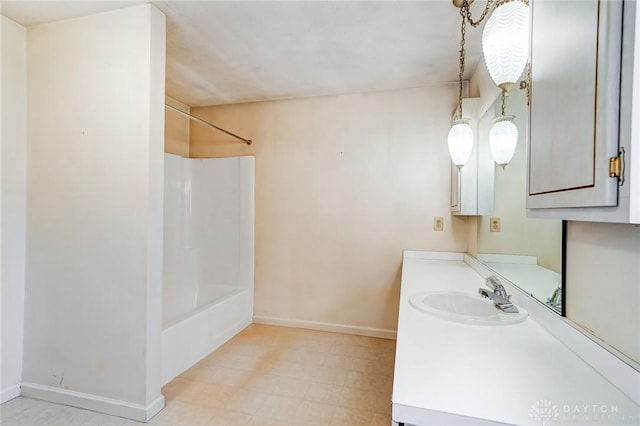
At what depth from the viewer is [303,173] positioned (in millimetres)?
3143

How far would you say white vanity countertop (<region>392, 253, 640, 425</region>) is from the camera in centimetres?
70

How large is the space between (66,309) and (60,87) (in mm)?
1362

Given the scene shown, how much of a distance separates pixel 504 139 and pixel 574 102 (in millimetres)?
972

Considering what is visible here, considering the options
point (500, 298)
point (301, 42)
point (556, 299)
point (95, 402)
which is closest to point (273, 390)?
point (95, 402)

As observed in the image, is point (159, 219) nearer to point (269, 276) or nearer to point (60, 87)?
point (60, 87)

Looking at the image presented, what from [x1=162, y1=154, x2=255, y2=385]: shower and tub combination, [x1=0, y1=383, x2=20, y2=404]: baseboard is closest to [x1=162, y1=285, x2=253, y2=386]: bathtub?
[x1=162, y1=154, x2=255, y2=385]: shower and tub combination

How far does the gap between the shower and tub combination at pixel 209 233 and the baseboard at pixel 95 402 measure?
112 cm

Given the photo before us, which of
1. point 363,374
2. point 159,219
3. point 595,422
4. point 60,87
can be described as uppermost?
point 60,87

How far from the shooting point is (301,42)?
6.89 ft

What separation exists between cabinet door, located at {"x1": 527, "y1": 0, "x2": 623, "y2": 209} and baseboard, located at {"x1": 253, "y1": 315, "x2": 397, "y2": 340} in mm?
2372

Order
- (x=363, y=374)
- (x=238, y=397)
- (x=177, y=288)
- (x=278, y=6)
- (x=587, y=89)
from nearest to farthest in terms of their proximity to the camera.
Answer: (x=587, y=89)
(x=278, y=6)
(x=238, y=397)
(x=363, y=374)
(x=177, y=288)

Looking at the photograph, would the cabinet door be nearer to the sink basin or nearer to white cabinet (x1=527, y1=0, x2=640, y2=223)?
white cabinet (x1=527, y1=0, x2=640, y2=223)

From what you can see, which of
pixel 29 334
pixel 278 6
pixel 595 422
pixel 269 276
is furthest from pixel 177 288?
pixel 595 422

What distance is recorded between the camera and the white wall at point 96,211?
1760 millimetres
